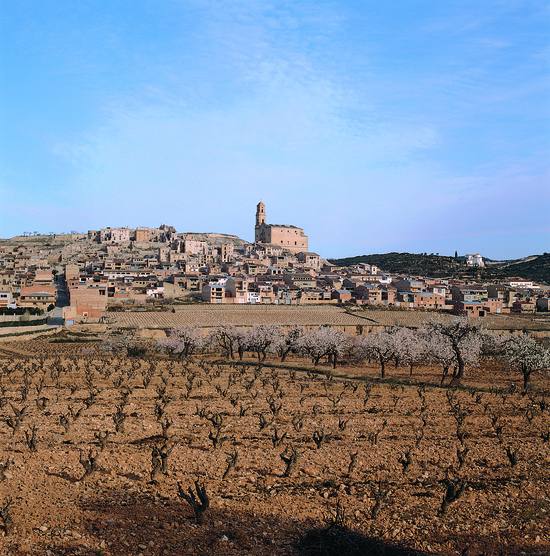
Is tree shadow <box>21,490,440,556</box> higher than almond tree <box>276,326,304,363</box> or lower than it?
higher

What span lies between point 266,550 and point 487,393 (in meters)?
21.7

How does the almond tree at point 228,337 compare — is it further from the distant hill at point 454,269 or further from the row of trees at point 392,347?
the distant hill at point 454,269

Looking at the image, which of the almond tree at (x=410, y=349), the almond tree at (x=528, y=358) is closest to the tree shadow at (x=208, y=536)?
the almond tree at (x=528, y=358)

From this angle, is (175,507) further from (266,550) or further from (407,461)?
(407,461)

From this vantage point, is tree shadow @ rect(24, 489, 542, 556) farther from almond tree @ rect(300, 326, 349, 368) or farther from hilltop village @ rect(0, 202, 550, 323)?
hilltop village @ rect(0, 202, 550, 323)

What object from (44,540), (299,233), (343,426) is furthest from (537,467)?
(299,233)

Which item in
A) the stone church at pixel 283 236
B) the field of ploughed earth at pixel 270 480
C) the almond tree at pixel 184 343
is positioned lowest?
the almond tree at pixel 184 343

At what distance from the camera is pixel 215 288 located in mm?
95438

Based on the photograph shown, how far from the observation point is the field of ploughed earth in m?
9.16

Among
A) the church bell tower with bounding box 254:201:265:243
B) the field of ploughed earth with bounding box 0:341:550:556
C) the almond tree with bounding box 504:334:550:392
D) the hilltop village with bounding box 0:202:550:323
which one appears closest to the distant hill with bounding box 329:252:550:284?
the hilltop village with bounding box 0:202:550:323

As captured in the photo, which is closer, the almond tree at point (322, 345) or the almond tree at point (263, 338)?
the almond tree at point (322, 345)

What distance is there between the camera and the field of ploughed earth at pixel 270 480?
916 cm

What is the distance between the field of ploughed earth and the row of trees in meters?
15.0

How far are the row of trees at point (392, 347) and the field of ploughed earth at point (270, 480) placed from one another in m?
15.0
